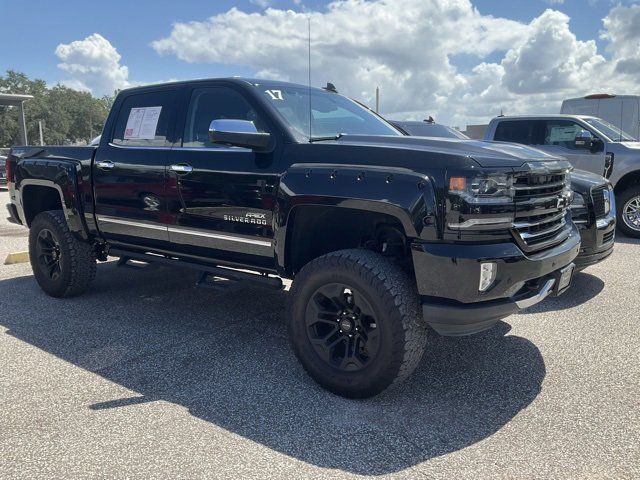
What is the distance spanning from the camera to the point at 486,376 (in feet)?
11.6

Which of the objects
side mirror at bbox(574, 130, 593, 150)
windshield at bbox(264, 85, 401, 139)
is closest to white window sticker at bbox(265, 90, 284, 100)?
windshield at bbox(264, 85, 401, 139)

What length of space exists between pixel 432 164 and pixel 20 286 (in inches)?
191

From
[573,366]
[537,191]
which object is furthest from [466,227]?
[573,366]

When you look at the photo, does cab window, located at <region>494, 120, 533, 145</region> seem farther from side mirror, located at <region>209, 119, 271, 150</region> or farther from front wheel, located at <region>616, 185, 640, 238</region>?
side mirror, located at <region>209, 119, 271, 150</region>

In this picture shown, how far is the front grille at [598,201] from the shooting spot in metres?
5.04

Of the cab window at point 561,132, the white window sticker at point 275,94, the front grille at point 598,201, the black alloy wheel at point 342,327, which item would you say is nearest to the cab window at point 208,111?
the white window sticker at point 275,94

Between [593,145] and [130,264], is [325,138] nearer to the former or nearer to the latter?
[130,264]

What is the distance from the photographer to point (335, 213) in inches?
137

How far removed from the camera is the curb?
6934 mm

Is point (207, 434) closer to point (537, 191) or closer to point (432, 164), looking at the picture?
point (432, 164)

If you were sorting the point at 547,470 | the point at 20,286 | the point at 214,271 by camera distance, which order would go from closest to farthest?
the point at 547,470 < the point at 214,271 < the point at 20,286

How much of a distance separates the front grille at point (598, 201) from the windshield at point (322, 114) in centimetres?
205

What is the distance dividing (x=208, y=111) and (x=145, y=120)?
2.28ft

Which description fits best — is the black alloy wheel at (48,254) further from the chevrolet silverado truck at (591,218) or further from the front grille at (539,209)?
the front grille at (539,209)
